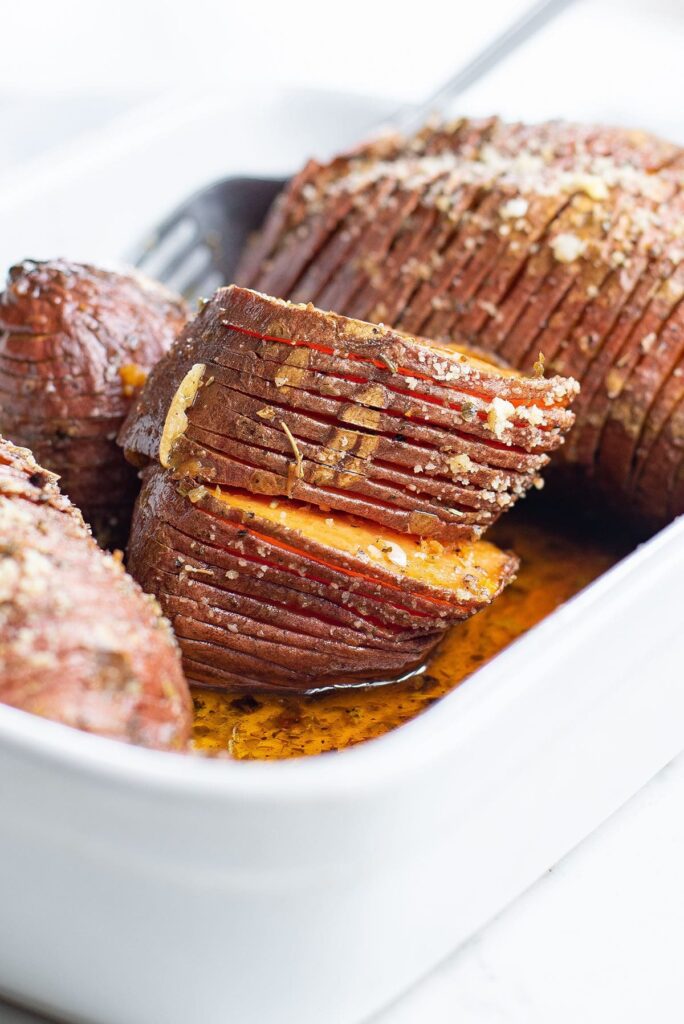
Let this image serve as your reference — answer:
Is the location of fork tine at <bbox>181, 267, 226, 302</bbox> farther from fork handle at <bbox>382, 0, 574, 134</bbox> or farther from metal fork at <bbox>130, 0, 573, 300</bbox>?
fork handle at <bbox>382, 0, 574, 134</bbox>

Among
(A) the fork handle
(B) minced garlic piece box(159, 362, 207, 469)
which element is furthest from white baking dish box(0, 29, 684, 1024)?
(A) the fork handle

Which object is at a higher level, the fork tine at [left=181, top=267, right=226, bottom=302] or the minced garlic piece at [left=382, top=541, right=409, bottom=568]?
the minced garlic piece at [left=382, top=541, right=409, bottom=568]

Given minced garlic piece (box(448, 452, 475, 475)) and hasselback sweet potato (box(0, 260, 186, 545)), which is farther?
hasselback sweet potato (box(0, 260, 186, 545))

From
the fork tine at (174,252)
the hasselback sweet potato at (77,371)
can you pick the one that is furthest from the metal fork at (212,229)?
the hasselback sweet potato at (77,371)

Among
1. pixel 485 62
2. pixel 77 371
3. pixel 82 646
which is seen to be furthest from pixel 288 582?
pixel 485 62

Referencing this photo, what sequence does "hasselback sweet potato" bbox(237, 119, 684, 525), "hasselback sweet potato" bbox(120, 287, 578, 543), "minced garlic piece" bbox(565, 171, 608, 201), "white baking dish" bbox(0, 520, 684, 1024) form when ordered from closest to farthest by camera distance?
"white baking dish" bbox(0, 520, 684, 1024)
"hasselback sweet potato" bbox(120, 287, 578, 543)
"hasselback sweet potato" bbox(237, 119, 684, 525)
"minced garlic piece" bbox(565, 171, 608, 201)
